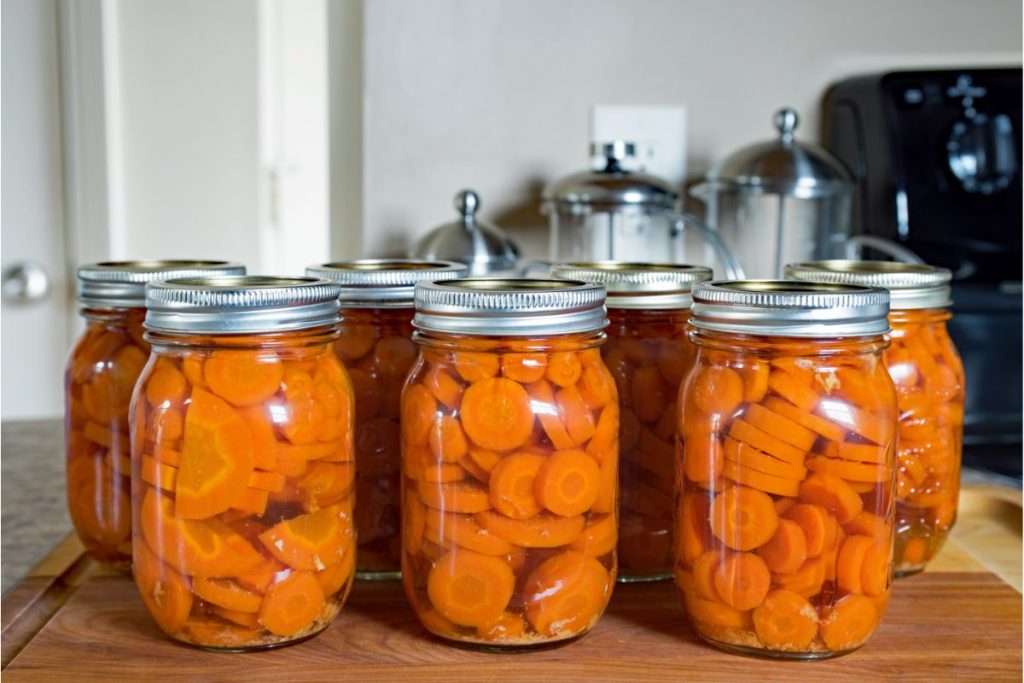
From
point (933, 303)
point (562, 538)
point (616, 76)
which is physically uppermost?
point (616, 76)

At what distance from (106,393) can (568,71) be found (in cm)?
88

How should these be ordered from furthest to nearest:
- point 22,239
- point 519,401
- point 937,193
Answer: point 22,239
point 937,193
point 519,401

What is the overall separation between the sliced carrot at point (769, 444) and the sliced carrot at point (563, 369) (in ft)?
0.32

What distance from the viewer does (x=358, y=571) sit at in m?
0.77

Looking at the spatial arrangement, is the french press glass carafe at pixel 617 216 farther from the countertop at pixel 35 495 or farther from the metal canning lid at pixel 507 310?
the metal canning lid at pixel 507 310

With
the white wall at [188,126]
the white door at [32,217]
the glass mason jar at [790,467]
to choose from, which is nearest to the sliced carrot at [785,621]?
the glass mason jar at [790,467]

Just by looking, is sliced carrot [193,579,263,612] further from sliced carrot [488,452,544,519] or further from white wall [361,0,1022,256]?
white wall [361,0,1022,256]

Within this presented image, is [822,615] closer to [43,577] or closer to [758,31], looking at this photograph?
[43,577]

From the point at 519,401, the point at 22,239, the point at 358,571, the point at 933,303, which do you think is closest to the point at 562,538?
the point at 519,401

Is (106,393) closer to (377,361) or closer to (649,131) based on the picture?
(377,361)

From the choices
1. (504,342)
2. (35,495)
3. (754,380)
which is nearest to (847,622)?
(754,380)

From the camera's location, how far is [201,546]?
627mm

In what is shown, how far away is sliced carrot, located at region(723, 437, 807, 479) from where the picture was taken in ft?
2.00

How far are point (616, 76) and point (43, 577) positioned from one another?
0.98 m
